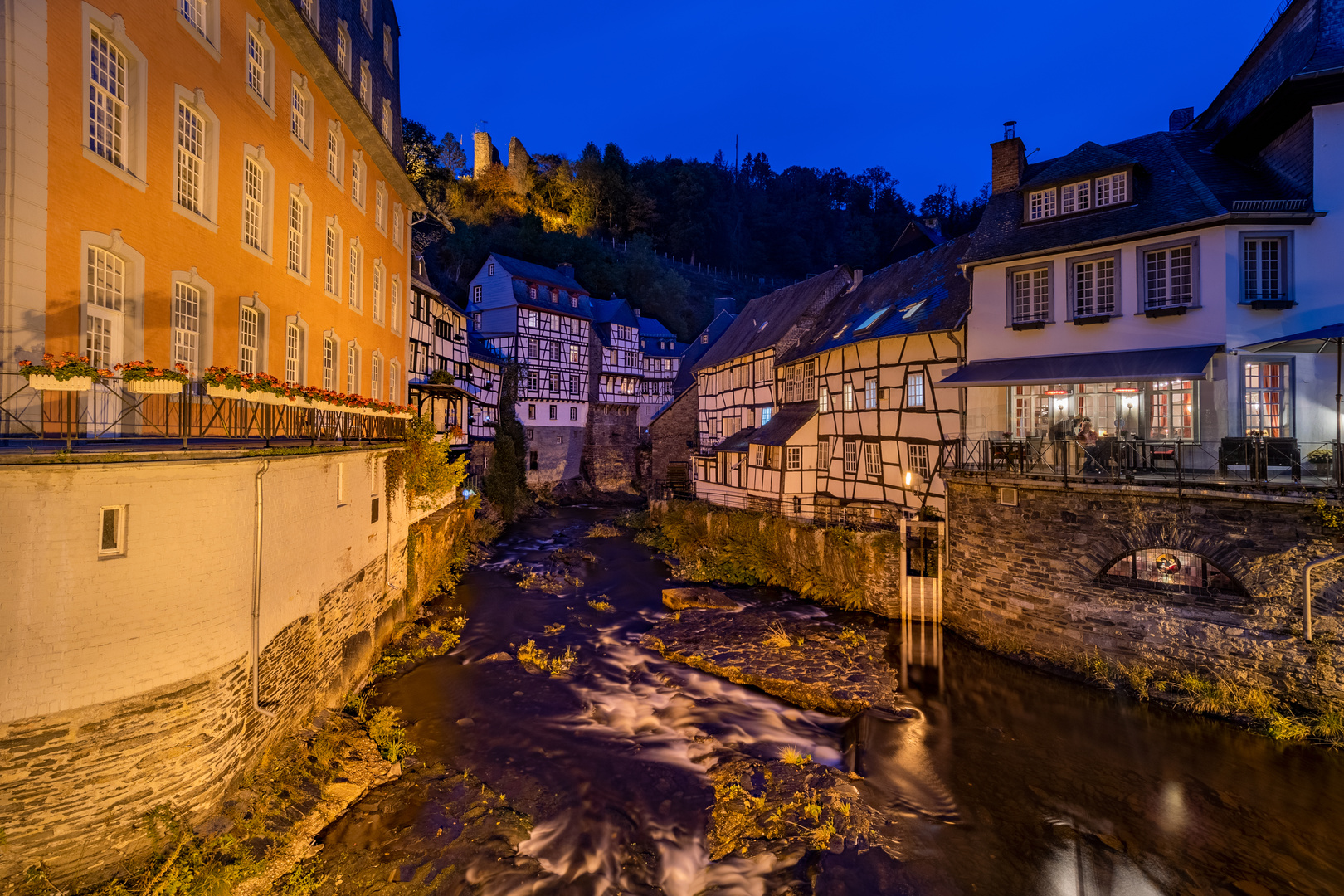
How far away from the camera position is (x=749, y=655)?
14.6 meters

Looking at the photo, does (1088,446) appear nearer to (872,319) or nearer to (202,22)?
(872,319)

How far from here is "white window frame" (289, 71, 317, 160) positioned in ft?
38.8

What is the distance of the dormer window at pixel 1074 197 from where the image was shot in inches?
590

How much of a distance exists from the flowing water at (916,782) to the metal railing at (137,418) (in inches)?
218

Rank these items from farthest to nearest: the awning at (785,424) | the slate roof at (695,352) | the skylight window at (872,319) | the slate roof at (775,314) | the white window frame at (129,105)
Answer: the slate roof at (695,352)
the slate roof at (775,314)
the awning at (785,424)
the skylight window at (872,319)
the white window frame at (129,105)

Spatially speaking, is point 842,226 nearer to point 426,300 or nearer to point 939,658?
point 426,300

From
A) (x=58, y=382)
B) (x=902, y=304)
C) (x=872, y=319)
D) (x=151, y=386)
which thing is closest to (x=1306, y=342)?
(x=902, y=304)

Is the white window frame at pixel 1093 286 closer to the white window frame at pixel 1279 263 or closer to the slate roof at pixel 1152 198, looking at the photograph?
the slate roof at pixel 1152 198

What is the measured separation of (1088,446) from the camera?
13.7 metres

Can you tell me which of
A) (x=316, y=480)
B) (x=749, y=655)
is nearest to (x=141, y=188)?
(x=316, y=480)

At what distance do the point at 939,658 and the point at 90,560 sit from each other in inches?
610

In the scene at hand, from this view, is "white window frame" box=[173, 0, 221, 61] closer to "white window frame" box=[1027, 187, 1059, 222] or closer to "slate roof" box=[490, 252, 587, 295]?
"white window frame" box=[1027, 187, 1059, 222]

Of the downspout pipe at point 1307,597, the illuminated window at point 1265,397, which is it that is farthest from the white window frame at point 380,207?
the downspout pipe at point 1307,597

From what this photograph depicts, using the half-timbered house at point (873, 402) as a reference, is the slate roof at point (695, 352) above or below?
above
